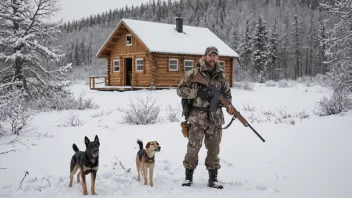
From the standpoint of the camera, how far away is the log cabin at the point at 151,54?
21.0 m

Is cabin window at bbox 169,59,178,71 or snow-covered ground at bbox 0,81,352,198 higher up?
cabin window at bbox 169,59,178,71

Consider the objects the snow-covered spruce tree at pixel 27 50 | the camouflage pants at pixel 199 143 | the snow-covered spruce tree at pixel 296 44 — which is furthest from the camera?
the snow-covered spruce tree at pixel 296 44

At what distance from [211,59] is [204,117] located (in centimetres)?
91

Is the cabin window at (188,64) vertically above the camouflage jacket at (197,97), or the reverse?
the cabin window at (188,64)

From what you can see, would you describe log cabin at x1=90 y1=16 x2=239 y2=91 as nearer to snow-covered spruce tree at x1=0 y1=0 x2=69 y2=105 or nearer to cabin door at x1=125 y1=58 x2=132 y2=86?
cabin door at x1=125 y1=58 x2=132 y2=86

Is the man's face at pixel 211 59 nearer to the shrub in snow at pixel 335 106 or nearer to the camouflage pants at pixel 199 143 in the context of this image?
the camouflage pants at pixel 199 143

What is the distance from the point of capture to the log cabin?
69.1 feet

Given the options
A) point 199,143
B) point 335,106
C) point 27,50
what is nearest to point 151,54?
point 27,50

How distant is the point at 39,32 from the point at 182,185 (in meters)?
11.7

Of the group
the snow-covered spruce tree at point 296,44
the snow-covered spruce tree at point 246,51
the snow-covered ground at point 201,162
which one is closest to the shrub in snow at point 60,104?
the snow-covered ground at point 201,162

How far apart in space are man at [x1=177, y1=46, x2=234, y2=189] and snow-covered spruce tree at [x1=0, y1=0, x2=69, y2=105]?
33.1 feet

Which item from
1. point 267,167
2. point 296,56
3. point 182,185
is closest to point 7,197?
point 182,185

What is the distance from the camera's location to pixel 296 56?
62688 millimetres

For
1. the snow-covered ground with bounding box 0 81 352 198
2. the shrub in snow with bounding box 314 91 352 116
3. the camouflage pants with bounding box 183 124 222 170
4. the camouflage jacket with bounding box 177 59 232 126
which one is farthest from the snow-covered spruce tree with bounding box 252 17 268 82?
the camouflage pants with bounding box 183 124 222 170
